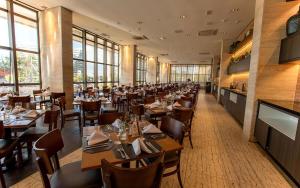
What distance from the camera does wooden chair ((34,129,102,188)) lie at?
1413 millimetres

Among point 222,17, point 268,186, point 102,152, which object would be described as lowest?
point 268,186

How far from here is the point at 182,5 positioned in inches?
212

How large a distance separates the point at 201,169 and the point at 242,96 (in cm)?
354

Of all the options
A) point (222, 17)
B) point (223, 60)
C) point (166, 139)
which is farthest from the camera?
point (223, 60)

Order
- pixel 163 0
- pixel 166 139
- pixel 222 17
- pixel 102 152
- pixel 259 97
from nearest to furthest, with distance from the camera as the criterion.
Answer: pixel 102 152
pixel 166 139
pixel 259 97
pixel 163 0
pixel 222 17

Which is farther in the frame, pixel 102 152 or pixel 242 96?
pixel 242 96

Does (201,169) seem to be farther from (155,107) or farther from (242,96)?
(242,96)

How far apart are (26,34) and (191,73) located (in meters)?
23.0

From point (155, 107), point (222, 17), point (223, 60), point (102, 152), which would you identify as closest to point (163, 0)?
point (222, 17)

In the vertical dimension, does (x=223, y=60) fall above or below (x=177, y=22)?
below

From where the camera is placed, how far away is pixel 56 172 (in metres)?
1.74

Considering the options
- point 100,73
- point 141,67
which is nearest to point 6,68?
point 100,73

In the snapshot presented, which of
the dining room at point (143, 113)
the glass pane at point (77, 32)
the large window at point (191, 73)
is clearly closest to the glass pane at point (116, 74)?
the dining room at point (143, 113)

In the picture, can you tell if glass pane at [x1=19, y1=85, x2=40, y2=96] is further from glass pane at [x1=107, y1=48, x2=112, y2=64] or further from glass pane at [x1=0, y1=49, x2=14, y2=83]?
glass pane at [x1=107, y1=48, x2=112, y2=64]
